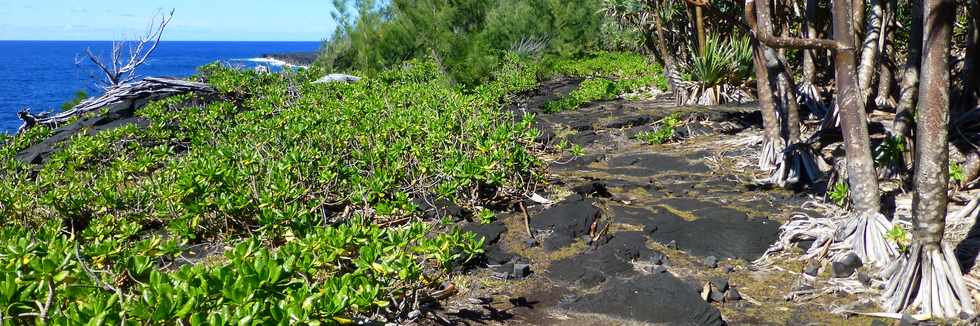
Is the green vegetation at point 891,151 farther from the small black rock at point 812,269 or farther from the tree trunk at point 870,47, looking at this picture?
the small black rock at point 812,269

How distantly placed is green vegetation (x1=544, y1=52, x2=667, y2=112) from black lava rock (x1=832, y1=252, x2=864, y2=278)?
850cm

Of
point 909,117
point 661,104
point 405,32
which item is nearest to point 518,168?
point 909,117

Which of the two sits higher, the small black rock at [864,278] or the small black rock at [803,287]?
the small black rock at [864,278]

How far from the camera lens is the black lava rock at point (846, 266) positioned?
13.8 feet

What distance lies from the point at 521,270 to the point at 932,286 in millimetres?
2252

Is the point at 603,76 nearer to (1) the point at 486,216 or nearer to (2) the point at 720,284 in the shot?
(1) the point at 486,216

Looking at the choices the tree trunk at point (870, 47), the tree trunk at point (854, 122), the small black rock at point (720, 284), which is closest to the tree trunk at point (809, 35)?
the tree trunk at point (870, 47)

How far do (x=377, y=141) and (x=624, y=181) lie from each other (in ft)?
8.03

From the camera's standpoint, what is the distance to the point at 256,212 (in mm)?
5285

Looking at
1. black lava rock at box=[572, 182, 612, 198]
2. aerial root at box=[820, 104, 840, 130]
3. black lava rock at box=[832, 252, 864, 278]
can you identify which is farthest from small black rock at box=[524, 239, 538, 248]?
aerial root at box=[820, 104, 840, 130]

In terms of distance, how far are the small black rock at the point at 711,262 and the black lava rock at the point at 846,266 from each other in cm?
69

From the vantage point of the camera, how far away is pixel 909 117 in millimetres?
5637

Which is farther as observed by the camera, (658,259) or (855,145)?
(658,259)

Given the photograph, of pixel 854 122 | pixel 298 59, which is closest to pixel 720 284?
pixel 854 122
